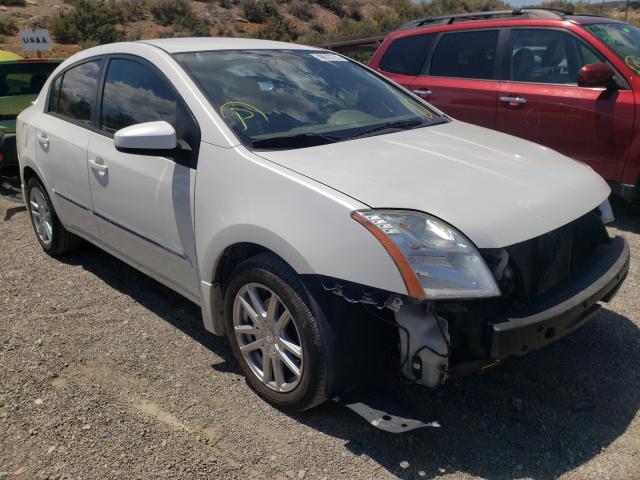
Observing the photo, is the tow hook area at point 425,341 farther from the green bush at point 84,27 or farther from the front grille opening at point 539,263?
the green bush at point 84,27

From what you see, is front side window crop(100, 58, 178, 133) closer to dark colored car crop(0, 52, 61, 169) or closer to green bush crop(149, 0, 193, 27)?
dark colored car crop(0, 52, 61, 169)

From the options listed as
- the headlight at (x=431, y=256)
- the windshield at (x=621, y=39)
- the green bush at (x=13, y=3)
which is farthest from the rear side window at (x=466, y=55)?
the green bush at (x=13, y=3)

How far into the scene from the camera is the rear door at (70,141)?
4.21 metres

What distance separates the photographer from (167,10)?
92.4 feet

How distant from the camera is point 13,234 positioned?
19.6 ft

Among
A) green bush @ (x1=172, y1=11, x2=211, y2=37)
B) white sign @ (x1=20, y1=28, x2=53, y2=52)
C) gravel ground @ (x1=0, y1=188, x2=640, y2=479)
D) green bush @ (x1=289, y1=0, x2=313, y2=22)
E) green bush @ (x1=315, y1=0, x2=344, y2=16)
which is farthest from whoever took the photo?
green bush @ (x1=315, y1=0, x2=344, y2=16)

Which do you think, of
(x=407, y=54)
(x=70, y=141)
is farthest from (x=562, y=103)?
(x=70, y=141)

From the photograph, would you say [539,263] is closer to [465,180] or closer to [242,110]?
[465,180]

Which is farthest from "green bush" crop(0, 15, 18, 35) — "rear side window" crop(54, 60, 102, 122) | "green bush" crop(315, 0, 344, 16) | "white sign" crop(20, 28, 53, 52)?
"rear side window" crop(54, 60, 102, 122)

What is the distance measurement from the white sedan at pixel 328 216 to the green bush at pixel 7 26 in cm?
2258

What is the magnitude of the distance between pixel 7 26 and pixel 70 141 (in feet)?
74.0

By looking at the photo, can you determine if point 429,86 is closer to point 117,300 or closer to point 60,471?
point 117,300

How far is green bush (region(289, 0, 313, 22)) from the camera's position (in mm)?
31297

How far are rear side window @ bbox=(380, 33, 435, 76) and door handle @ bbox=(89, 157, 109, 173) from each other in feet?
13.3
